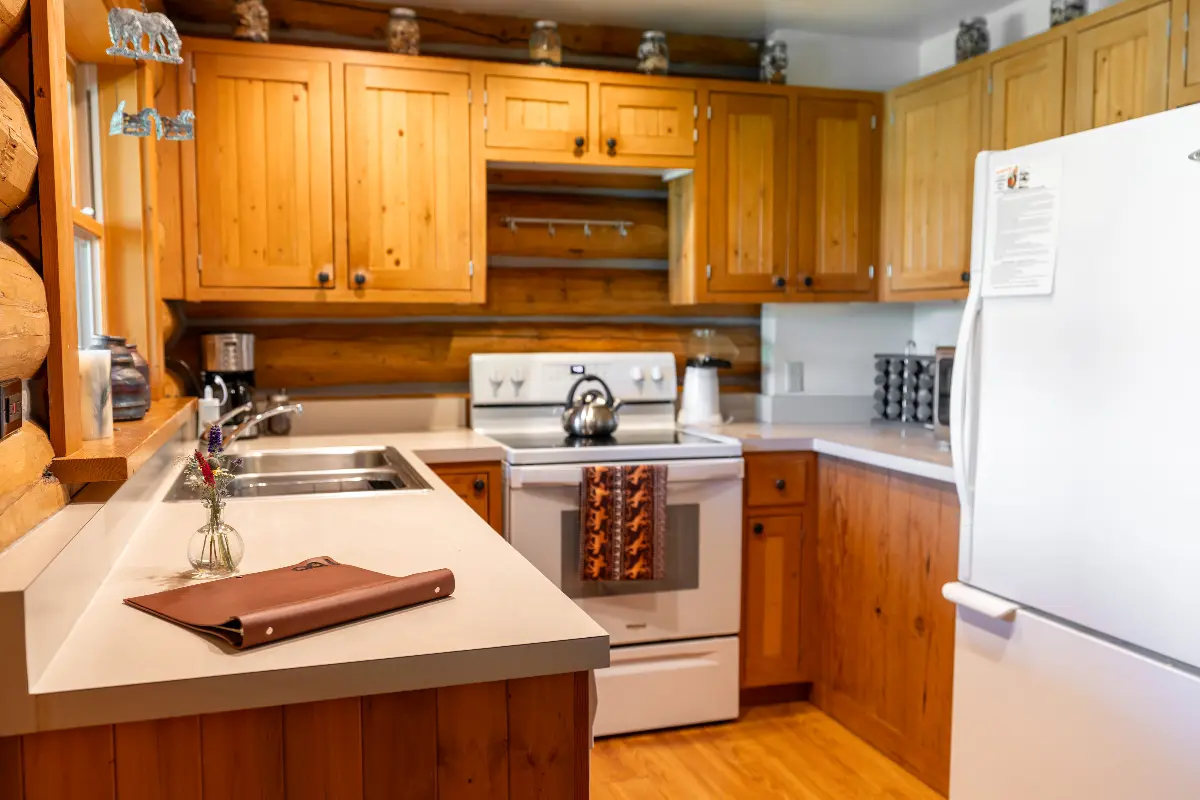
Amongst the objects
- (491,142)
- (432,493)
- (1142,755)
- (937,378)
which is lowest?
(1142,755)

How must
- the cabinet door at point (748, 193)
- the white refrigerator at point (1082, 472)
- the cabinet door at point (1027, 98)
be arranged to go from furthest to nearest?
the cabinet door at point (748, 193) → the cabinet door at point (1027, 98) → the white refrigerator at point (1082, 472)

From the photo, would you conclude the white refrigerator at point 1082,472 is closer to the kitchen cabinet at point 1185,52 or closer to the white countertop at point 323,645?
the kitchen cabinet at point 1185,52

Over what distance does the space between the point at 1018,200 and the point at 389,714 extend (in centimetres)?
175

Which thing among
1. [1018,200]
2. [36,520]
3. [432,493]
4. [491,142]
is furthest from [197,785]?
[491,142]

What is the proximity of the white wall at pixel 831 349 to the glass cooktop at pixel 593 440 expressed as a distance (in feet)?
1.89

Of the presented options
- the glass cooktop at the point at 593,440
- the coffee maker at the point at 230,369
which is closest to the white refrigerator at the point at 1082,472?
the glass cooktop at the point at 593,440

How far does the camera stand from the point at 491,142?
3312mm

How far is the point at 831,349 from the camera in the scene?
12.9ft

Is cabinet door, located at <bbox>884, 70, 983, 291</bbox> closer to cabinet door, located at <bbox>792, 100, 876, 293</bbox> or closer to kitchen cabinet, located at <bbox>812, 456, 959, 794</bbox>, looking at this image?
cabinet door, located at <bbox>792, 100, 876, 293</bbox>

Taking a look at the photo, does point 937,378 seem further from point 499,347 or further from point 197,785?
point 197,785

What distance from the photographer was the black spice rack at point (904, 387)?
3.72m

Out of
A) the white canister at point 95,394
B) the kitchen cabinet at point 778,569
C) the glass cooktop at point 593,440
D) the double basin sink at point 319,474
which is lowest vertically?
the kitchen cabinet at point 778,569

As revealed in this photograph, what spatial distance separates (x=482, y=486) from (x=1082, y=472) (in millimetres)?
1736

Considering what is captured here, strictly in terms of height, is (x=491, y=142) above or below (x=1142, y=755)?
above
